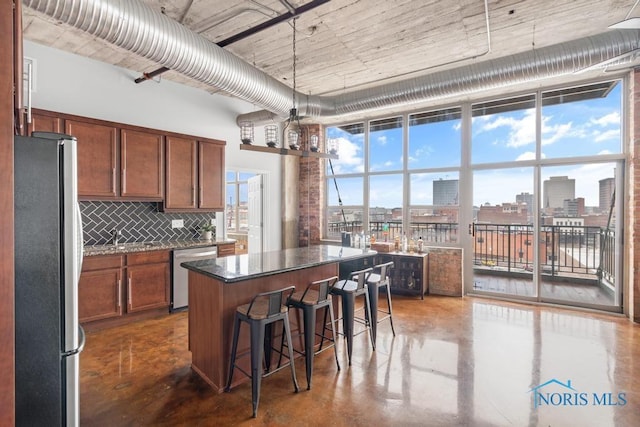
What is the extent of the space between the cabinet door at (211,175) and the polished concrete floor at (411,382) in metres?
1.81

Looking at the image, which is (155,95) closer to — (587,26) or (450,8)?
(450,8)

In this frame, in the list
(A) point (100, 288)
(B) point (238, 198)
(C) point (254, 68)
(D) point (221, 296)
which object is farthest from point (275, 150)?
(B) point (238, 198)

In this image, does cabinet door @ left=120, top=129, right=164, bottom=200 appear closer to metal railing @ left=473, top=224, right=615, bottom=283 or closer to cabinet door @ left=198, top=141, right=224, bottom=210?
cabinet door @ left=198, top=141, right=224, bottom=210

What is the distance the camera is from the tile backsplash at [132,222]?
12.9 feet

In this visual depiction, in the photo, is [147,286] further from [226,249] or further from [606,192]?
[606,192]

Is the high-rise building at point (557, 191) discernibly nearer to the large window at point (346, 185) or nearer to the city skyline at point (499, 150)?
the city skyline at point (499, 150)

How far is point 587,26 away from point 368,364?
3.91 m

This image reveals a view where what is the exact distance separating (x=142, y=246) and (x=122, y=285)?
535 mm

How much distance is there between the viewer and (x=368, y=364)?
112 inches

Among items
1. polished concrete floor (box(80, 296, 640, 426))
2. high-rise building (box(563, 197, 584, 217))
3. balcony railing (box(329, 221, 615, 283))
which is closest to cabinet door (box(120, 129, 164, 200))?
polished concrete floor (box(80, 296, 640, 426))

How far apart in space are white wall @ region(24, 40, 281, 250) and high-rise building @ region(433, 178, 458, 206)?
3117 millimetres

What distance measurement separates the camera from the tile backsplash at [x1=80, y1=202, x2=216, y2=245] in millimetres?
3924

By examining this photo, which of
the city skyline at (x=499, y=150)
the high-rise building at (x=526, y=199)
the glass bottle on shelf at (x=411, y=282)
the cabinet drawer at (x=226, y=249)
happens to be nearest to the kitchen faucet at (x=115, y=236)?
the cabinet drawer at (x=226, y=249)

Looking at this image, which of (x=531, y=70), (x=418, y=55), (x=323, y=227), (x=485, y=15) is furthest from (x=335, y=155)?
(x=323, y=227)
